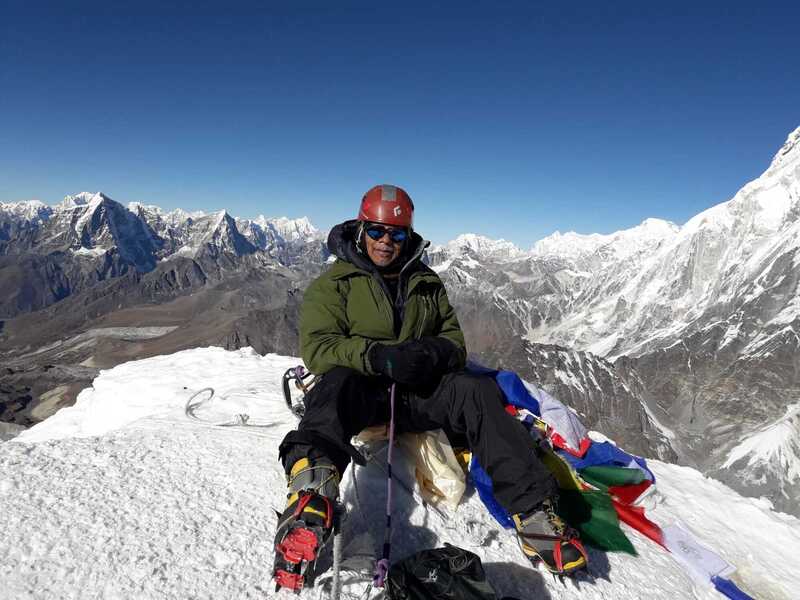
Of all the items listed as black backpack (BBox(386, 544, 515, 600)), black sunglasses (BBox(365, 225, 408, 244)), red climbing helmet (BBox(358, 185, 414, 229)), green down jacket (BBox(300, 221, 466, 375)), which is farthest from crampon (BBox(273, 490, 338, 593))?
red climbing helmet (BBox(358, 185, 414, 229))

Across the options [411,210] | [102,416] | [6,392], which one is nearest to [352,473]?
[411,210]

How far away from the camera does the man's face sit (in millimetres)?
6340

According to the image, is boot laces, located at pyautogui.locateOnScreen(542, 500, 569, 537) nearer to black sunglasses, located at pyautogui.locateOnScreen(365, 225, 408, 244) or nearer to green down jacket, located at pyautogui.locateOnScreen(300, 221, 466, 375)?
green down jacket, located at pyautogui.locateOnScreen(300, 221, 466, 375)

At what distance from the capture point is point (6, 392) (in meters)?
188

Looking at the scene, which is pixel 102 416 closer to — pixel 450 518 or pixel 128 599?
pixel 128 599

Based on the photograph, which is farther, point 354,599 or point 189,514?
point 189,514

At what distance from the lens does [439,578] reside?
11.3ft

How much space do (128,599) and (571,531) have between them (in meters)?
3.96

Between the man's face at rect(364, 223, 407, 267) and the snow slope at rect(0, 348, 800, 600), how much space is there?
112 inches

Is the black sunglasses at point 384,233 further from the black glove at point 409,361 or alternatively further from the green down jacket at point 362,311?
the black glove at point 409,361

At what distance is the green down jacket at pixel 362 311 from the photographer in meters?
5.38

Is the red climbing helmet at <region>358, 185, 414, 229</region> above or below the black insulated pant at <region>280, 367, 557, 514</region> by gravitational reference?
above

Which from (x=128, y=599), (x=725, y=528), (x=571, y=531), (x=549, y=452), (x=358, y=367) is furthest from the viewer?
(x=725, y=528)

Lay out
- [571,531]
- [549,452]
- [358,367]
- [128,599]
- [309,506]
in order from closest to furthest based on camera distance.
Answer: [128,599] → [309,506] → [571,531] → [358,367] → [549,452]
